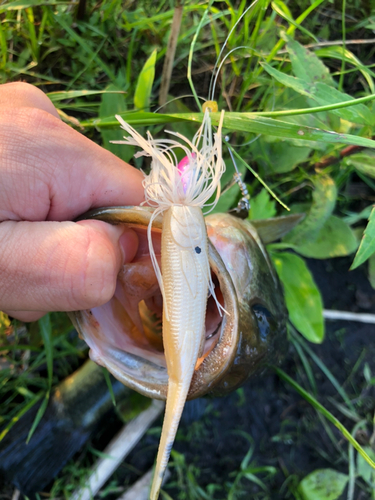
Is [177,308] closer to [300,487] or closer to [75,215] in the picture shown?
[75,215]

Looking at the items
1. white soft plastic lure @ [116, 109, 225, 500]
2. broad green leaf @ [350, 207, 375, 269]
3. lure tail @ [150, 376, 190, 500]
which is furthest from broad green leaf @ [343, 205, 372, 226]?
lure tail @ [150, 376, 190, 500]

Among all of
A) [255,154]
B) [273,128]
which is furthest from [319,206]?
[273,128]

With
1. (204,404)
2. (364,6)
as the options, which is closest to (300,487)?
(204,404)

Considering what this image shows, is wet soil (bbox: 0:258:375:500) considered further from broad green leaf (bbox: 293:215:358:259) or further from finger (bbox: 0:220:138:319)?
finger (bbox: 0:220:138:319)

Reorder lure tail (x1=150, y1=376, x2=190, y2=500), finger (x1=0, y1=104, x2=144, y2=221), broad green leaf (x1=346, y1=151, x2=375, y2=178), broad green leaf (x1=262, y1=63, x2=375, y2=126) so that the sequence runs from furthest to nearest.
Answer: broad green leaf (x1=346, y1=151, x2=375, y2=178), broad green leaf (x1=262, y1=63, x2=375, y2=126), finger (x1=0, y1=104, x2=144, y2=221), lure tail (x1=150, y1=376, x2=190, y2=500)

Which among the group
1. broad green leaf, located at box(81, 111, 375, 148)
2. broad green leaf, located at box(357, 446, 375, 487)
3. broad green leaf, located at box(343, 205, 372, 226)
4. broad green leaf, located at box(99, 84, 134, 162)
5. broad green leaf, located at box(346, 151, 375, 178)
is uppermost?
broad green leaf, located at box(81, 111, 375, 148)

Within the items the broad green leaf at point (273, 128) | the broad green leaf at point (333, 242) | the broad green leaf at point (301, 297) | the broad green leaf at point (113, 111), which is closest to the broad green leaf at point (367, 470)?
the broad green leaf at point (301, 297)
